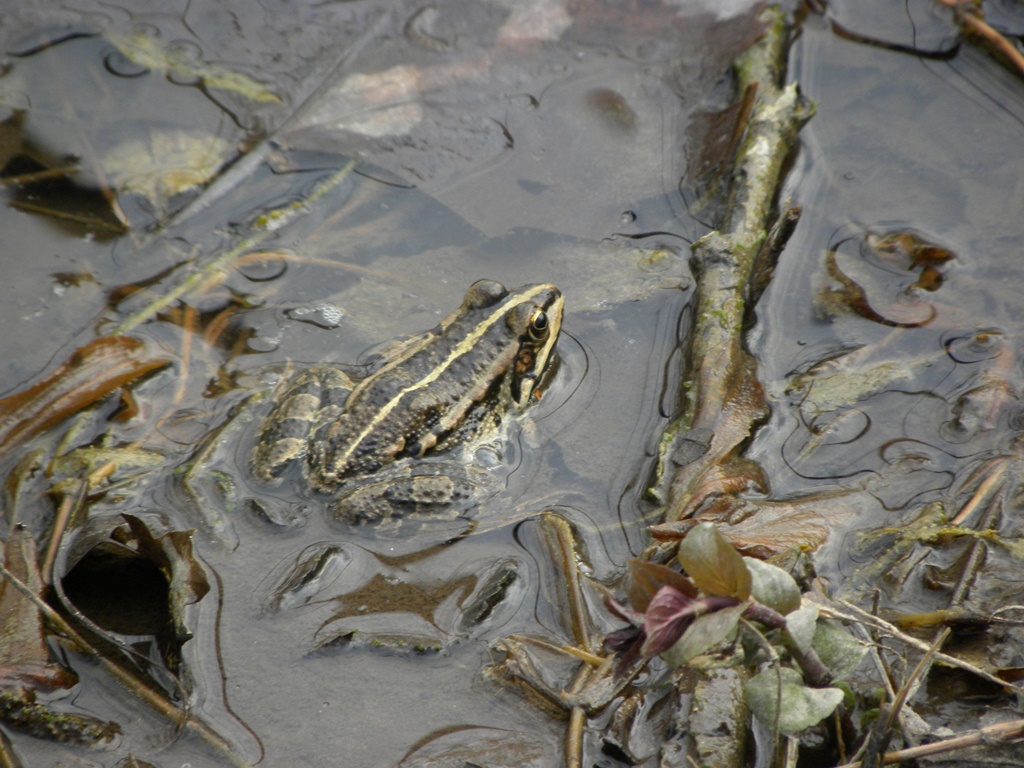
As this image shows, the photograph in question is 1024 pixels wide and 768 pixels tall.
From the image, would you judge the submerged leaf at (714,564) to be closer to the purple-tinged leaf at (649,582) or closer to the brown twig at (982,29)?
the purple-tinged leaf at (649,582)

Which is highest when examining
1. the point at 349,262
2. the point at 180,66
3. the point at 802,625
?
the point at 180,66

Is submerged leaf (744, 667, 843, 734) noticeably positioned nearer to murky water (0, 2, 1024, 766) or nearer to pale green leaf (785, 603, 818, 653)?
pale green leaf (785, 603, 818, 653)

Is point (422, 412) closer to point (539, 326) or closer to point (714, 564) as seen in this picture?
point (539, 326)

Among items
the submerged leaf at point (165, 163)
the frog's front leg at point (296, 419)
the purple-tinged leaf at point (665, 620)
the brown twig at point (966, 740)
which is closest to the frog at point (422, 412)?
the frog's front leg at point (296, 419)

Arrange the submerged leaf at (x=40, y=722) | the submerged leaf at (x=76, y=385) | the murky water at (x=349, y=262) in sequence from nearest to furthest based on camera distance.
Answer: the submerged leaf at (x=40, y=722) → the murky water at (x=349, y=262) → the submerged leaf at (x=76, y=385)

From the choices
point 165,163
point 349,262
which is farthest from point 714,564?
point 165,163

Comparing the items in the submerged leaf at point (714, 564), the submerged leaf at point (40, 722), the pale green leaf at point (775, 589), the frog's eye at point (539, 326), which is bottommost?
the submerged leaf at point (40, 722)

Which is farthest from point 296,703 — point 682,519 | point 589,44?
point 589,44

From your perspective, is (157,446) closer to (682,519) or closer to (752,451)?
(682,519)
